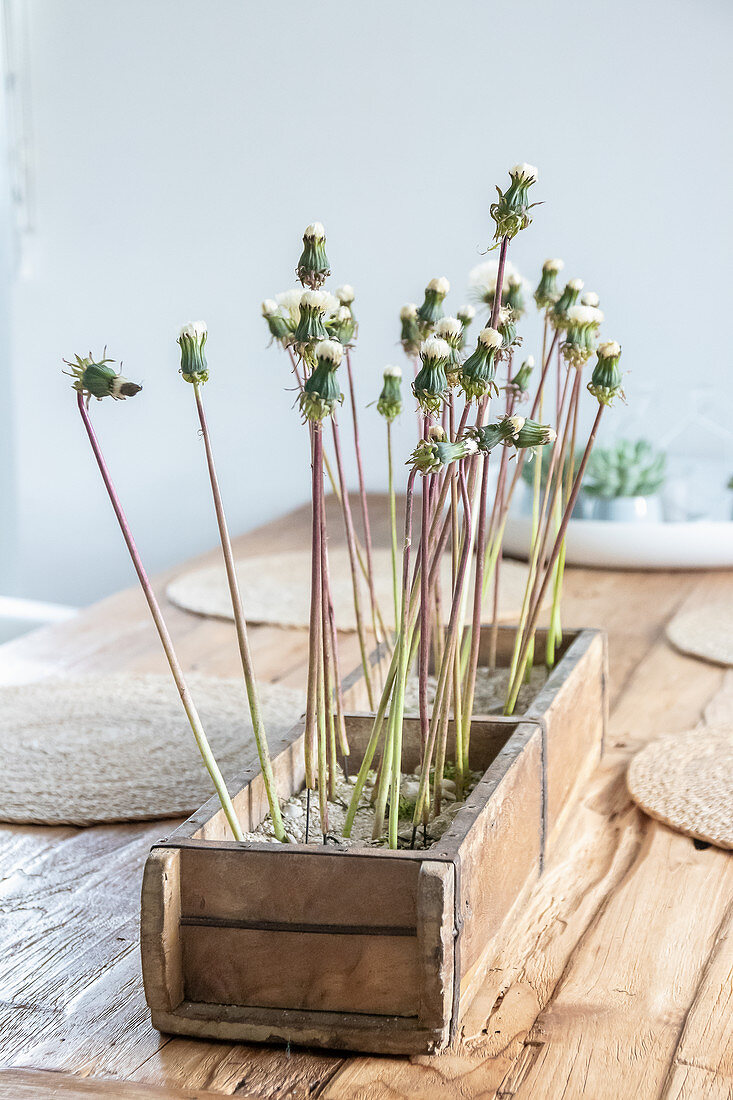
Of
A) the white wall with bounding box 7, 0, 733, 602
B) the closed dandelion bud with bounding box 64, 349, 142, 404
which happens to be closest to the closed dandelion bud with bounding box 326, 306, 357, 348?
the closed dandelion bud with bounding box 64, 349, 142, 404

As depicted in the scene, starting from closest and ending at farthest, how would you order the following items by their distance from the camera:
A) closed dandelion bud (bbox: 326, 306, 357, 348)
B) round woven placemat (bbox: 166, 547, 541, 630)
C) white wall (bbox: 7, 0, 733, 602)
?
1. closed dandelion bud (bbox: 326, 306, 357, 348)
2. round woven placemat (bbox: 166, 547, 541, 630)
3. white wall (bbox: 7, 0, 733, 602)

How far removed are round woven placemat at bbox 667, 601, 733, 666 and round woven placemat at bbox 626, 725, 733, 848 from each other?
34 centimetres

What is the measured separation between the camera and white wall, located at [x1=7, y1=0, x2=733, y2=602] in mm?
2680

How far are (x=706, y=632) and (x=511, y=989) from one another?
102cm

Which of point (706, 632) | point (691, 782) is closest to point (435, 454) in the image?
point (691, 782)

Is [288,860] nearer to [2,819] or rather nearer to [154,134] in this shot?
[2,819]

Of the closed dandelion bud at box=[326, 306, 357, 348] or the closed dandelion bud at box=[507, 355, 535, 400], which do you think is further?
the closed dandelion bud at box=[507, 355, 535, 400]

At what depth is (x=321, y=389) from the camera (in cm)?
63

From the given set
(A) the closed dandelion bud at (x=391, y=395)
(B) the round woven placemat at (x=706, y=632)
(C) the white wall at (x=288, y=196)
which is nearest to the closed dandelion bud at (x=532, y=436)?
(A) the closed dandelion bud at (x=391, y=395)

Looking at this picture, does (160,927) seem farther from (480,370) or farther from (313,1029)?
(480,370)

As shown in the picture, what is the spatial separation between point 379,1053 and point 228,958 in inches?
4.1

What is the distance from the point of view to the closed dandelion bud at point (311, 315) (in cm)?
65

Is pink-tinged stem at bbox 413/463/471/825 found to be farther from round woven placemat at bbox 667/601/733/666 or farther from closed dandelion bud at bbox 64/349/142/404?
round woven placemat at bbox 667/601/733/666

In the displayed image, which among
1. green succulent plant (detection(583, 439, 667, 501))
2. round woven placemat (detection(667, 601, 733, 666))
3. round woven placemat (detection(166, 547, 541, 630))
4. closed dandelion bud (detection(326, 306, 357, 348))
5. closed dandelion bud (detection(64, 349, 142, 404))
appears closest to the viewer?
closed dandelion bud (detection(64, 349, 142, 404))
